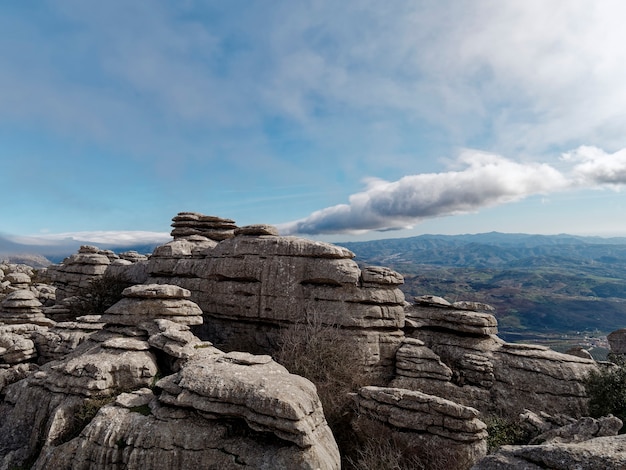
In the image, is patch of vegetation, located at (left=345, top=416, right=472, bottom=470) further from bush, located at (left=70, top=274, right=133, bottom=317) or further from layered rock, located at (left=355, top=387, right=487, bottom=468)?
bush, located at (left=70, top=274, right=133, bottom=317)

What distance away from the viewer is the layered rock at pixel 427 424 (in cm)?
1480

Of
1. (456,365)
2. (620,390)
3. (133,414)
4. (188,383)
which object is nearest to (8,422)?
(133,414)

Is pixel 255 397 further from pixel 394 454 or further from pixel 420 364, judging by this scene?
pixel 420 364

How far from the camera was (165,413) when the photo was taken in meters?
13.4

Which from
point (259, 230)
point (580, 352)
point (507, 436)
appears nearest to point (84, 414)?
point (259, 230)

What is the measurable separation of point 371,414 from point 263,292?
12.3 meters

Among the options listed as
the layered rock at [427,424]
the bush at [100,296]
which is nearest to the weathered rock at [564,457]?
the layered rock at [427,424]

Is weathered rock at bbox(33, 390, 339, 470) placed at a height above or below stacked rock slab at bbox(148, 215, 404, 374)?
below

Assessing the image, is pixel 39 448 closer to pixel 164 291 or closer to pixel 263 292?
pixel 164 291

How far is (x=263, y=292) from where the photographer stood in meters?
26.5

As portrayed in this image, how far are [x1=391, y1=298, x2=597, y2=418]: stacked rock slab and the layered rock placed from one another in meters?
7.24

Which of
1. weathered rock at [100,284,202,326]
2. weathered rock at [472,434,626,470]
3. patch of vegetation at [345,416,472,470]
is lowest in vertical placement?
patch of vegetation at [345,416,472,470]

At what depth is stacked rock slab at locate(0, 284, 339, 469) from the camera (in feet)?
39.7

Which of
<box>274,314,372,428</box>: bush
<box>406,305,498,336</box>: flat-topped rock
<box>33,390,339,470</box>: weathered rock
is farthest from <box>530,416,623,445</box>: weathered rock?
<box>406,305,498,336</box>: flat-topped rock
